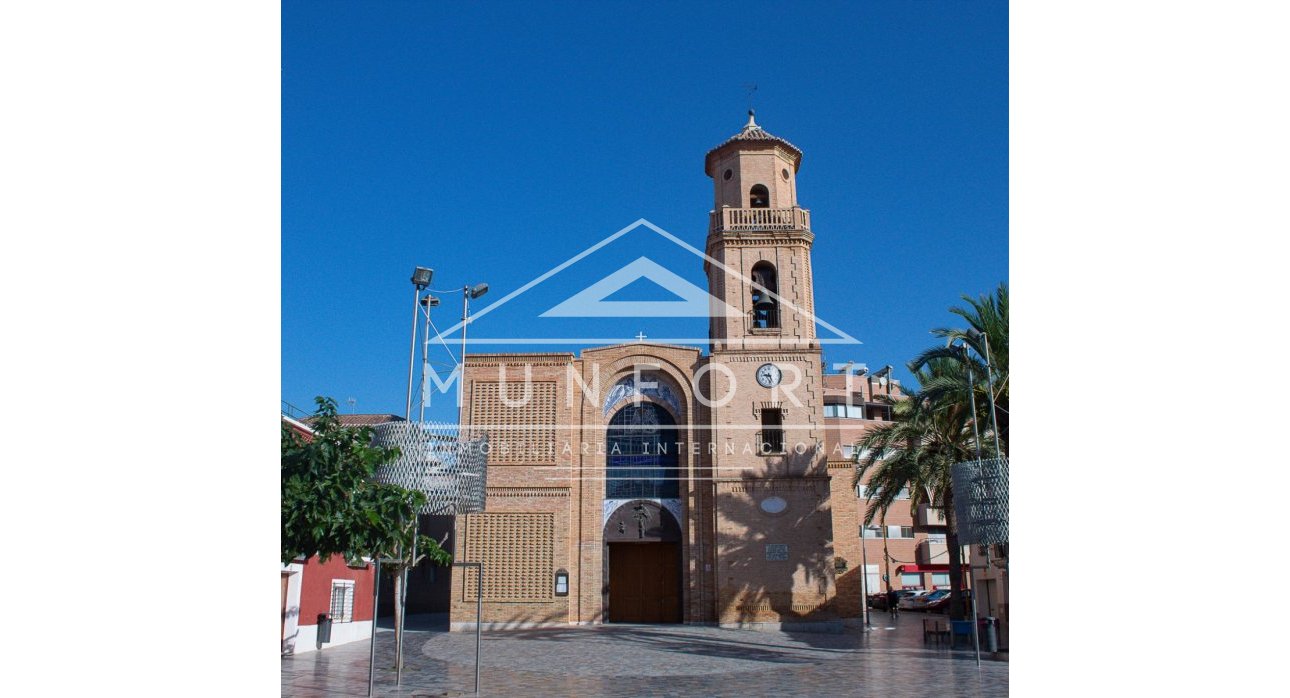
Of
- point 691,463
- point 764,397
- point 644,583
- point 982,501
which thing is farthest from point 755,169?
point 982,501

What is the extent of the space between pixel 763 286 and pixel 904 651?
11.4 m

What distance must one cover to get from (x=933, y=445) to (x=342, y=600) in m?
13.2

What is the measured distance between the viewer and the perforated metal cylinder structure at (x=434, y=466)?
11414mm

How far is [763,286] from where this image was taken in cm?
2619

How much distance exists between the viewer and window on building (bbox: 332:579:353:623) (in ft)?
63.0

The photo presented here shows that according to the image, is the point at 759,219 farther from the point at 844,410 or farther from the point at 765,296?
the point at 844,410

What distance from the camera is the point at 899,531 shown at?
4553 cm

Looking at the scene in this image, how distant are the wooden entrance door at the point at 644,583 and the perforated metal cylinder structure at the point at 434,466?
14.7 meters

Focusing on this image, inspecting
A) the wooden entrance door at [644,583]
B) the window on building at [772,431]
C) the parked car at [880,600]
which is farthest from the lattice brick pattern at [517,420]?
the parked car at [880,600]

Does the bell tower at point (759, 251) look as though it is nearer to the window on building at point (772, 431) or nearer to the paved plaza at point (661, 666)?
the window on building at point (772, 431)

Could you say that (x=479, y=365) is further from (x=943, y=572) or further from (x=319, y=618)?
(x=943, y=572)

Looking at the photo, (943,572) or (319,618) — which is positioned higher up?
(319,618)
